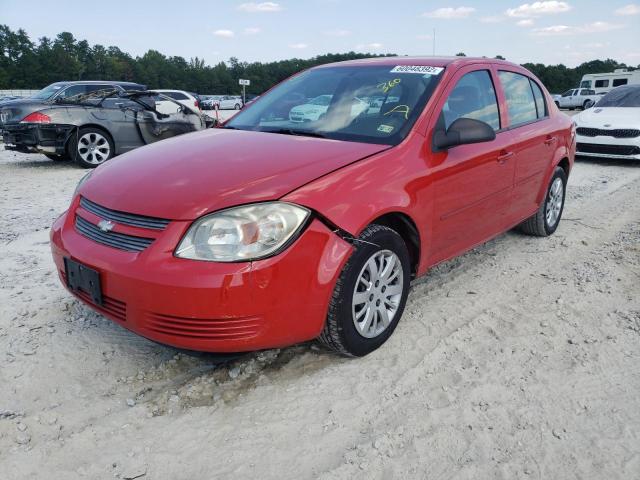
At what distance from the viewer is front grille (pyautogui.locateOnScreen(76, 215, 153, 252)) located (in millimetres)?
2307

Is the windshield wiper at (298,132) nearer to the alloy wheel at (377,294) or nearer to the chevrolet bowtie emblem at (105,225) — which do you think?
the alloy wheel at (377,294)

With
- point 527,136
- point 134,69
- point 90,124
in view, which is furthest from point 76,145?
point 134,69

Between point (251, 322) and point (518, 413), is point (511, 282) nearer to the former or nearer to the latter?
point (518, 413)

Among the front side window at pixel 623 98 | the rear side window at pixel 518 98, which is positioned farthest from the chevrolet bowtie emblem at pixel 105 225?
the front side window at pixel 623 98

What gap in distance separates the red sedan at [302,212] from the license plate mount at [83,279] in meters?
0.01

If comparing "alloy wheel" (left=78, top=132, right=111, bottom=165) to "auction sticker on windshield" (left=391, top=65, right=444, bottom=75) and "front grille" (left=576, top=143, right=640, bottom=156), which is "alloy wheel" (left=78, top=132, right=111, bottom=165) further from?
"front grille" (left=576, top=143, right=640, bottom=156)

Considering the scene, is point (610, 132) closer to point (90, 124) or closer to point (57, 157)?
point (90, 124)

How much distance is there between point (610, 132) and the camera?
30.4ft

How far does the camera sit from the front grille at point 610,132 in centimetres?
905

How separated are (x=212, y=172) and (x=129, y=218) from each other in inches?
17.8

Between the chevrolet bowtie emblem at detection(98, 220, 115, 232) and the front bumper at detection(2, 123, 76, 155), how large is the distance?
7.10 meters

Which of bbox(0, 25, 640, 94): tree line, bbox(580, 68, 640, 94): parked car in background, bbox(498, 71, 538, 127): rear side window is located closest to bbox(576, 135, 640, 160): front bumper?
bbox(498, 71, 538, 127): rear side window

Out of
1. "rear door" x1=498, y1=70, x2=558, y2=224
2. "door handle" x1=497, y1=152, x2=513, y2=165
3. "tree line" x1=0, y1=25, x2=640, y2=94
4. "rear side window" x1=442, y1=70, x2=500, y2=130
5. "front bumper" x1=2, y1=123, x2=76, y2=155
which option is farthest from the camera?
"tree line" x1=0, y1=25, x2=640, y2=94

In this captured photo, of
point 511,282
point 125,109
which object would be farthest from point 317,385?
point 125,109
